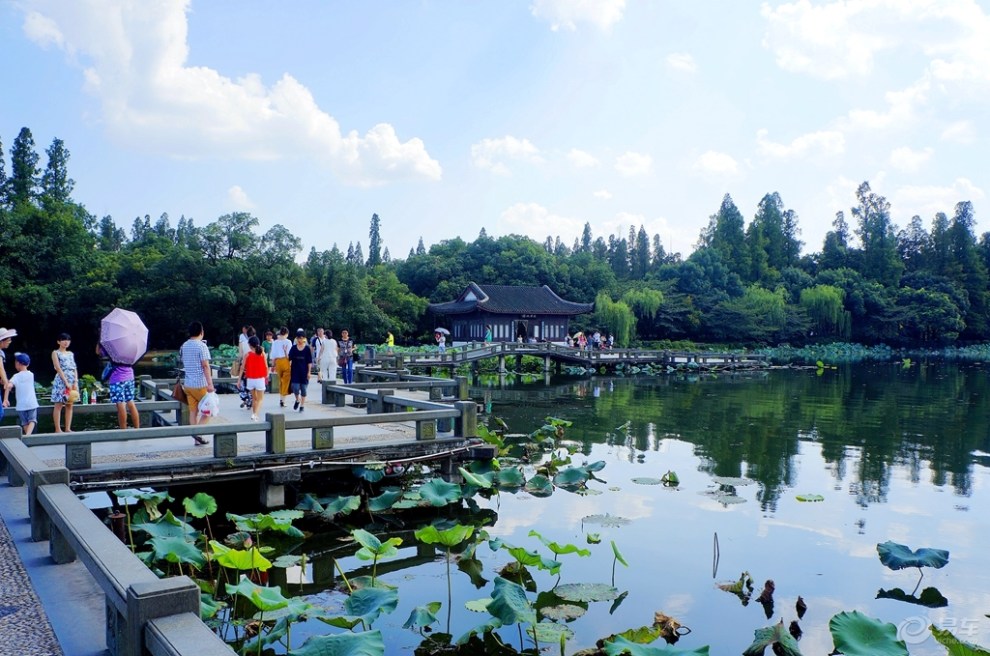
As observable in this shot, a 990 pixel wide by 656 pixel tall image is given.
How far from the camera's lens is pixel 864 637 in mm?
3949

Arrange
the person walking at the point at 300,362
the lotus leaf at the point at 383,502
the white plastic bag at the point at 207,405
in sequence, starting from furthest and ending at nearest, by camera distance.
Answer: the person walking at the point at 300,362 → the white plastic bag at the point at 207,405 → the lotus leaf at the point at 383,502

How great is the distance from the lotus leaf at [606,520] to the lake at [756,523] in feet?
0.12

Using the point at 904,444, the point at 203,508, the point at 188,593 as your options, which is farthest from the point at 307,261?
the point at 188,593

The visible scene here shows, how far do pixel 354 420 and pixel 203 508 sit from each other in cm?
195

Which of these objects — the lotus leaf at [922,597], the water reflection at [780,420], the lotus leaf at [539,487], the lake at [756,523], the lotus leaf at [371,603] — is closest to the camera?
the lotus leaf at [371,603]

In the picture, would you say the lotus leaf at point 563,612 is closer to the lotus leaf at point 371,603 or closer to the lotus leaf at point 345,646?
the lotus leaf at point 371,603

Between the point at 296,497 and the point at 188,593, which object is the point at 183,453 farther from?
the point at 188,593

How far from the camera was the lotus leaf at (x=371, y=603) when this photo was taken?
412 cm

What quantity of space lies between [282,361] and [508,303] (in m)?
26.8

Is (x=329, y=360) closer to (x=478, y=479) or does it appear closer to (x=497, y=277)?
(x=478, y=479)

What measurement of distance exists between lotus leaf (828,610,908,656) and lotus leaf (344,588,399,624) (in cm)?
247

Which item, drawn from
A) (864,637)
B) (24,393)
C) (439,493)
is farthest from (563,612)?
(24,393)

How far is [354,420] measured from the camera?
764 cm

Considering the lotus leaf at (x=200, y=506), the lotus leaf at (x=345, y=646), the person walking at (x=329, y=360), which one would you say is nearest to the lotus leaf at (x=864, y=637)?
the lotus leaf at (x=345, y=646)
